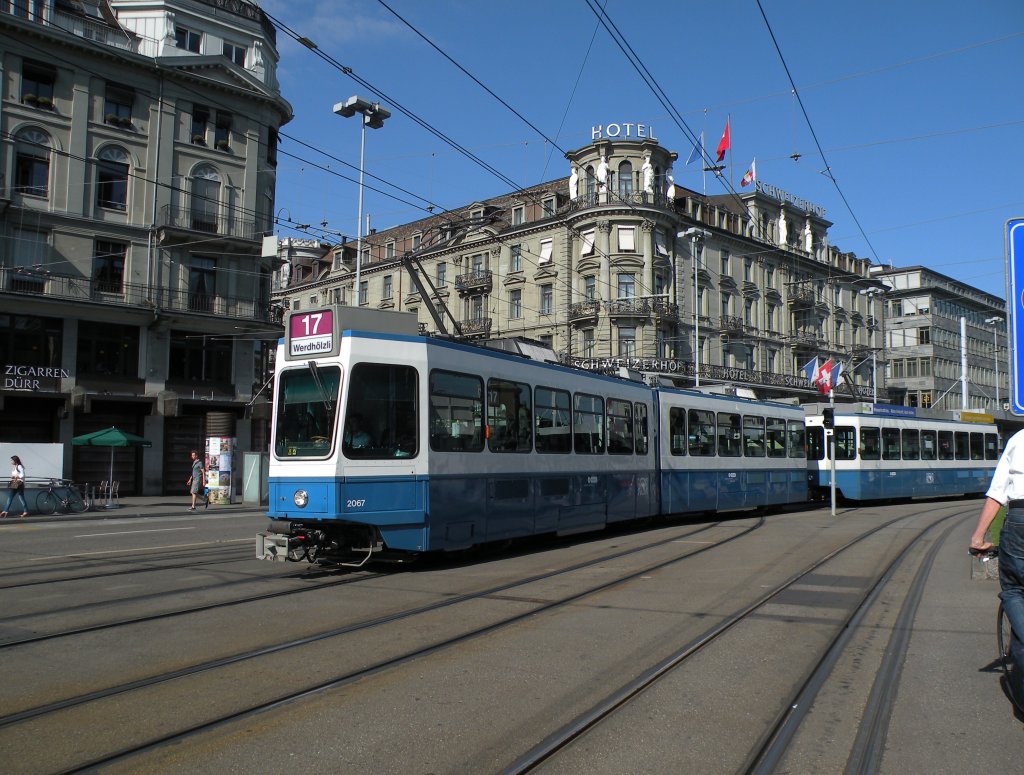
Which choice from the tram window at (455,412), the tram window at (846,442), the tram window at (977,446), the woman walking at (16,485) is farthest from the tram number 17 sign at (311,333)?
the tram window at (977,446)

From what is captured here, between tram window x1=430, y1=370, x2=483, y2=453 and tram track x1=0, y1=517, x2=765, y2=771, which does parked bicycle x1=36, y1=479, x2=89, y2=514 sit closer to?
tram window x1=430, y1=370, x2=483, y2=453

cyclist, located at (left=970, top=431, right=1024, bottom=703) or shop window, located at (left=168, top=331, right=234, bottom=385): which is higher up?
shop window, located at (left=168, top=331, right=234, bottom=385)

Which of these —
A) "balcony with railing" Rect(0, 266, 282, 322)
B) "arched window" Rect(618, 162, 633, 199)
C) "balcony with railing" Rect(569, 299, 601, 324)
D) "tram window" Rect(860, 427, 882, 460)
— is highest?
"arched window" Rect(618, 162, 633, 199)

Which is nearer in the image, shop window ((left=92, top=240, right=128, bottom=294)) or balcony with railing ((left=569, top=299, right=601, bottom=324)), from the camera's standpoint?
shop window ((left=92, top=240, right=128, bottom=294))

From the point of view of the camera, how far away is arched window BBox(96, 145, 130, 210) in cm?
3194

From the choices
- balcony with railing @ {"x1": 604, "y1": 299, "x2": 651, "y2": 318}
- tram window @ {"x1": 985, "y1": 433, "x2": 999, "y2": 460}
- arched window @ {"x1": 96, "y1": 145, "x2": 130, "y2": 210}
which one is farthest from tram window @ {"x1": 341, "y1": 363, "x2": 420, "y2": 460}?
balcony with railing @ {"x1": 604, "y1": 299, "x2": 651, "y2": 318}

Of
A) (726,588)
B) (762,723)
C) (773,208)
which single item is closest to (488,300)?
(773,208)

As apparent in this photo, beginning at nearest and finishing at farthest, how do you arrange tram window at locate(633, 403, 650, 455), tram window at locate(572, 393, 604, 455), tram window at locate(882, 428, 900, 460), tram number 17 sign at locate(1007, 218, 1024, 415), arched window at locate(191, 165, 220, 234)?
1. tram number 17 sign at locate(1007, 218, 1024, 415)
2. tram window at locate(572, 393, 604, 455)
3. tram window at locate(633, 403, 650, 455)
4. tram window at locate(882, 428, 900, 460)
5. arched window at locate(191, 165, 220, 234)

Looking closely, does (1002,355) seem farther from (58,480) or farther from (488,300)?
(58,480)

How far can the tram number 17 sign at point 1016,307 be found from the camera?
5371mm

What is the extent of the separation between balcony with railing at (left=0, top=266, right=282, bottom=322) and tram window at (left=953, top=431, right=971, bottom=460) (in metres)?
27.8

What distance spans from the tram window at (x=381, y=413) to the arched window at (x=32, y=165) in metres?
25.7

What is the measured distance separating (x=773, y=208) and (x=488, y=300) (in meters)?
21.9

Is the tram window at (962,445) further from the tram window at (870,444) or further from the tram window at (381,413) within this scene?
the tram window at (381,413)
